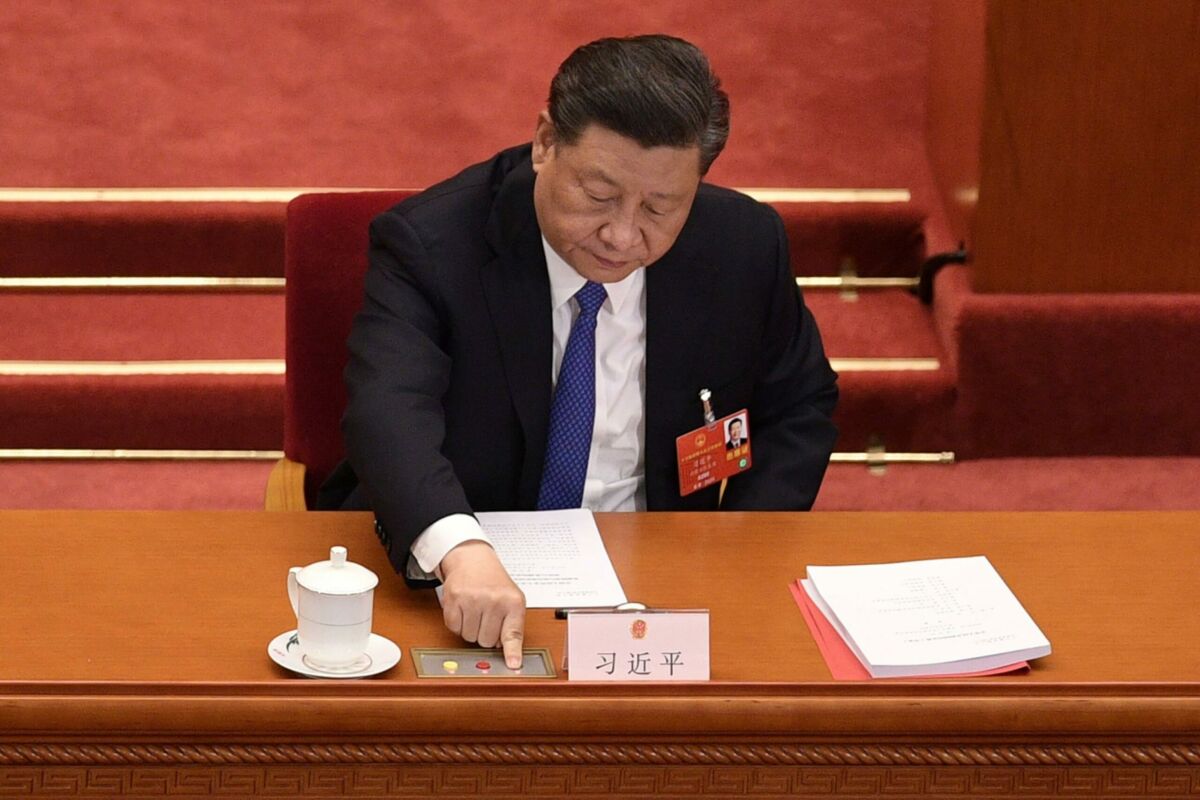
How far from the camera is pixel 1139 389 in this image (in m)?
3.63

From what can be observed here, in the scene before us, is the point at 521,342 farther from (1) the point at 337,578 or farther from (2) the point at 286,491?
(1) the point at 337,578

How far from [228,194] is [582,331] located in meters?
1.80

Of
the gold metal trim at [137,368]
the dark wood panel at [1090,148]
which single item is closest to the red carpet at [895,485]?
the gold metal trim at [137,368]

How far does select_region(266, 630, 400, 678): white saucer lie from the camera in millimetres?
1796

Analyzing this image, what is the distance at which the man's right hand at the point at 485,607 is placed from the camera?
1.87m

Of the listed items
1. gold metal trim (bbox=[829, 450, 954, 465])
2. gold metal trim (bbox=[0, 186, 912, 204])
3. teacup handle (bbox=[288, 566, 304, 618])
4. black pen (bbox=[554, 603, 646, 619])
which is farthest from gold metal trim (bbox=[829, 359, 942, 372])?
teacup handle (bbox=[288, 566, 304, 618])

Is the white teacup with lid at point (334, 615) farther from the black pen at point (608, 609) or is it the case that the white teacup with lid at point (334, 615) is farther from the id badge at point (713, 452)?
the id badge at point (713, 452)

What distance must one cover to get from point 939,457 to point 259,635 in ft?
6.69

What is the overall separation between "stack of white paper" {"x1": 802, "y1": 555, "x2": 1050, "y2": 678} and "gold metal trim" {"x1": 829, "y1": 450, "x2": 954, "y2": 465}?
152 centimetres

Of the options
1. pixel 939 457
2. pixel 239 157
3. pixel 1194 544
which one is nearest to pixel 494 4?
pixel 239 157
